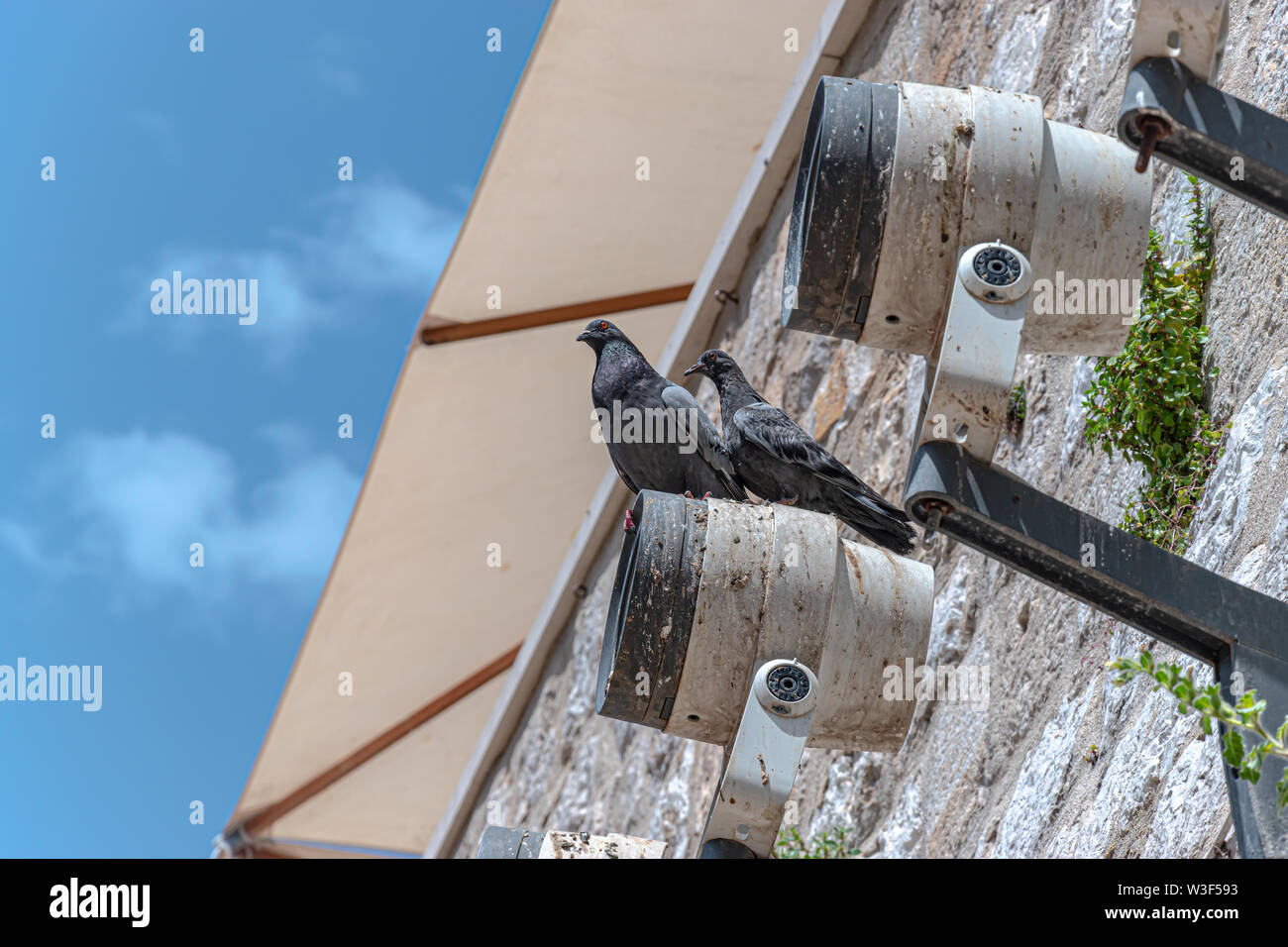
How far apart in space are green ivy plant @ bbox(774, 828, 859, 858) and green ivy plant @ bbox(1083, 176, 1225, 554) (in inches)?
56.8

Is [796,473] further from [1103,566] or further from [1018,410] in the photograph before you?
[1103,566]

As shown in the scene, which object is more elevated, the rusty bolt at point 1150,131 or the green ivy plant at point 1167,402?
the rusty bolt at point 1150,131

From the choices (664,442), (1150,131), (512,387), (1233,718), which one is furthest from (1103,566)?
(512,387)

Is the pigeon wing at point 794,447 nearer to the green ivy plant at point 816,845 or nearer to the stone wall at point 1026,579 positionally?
the stone wall at point 1026,579

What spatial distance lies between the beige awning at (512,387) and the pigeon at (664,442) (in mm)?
3446

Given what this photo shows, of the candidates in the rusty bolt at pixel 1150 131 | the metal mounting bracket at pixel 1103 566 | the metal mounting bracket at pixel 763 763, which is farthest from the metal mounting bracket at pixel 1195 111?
the metal mounting bracket at pixel 763 763

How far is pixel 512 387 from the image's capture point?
7.62 metres

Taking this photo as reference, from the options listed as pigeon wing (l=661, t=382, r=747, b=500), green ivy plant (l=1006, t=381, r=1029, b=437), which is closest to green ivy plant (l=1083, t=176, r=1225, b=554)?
green ivy plant (l=1006, t=381, r=1029, b=437)

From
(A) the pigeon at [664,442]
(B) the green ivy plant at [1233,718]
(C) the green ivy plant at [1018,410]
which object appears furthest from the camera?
(C) the green ivy plant at [1018,410]

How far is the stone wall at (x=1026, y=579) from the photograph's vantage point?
2.89 m

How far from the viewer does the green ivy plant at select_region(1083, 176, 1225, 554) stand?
3.23 m

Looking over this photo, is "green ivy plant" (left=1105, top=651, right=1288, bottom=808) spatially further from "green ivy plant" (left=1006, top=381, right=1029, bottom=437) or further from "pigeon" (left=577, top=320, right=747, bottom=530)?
"green ivy plant" (left=1006, top=381, right=1029, bottom=437)

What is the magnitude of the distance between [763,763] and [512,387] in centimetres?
561
